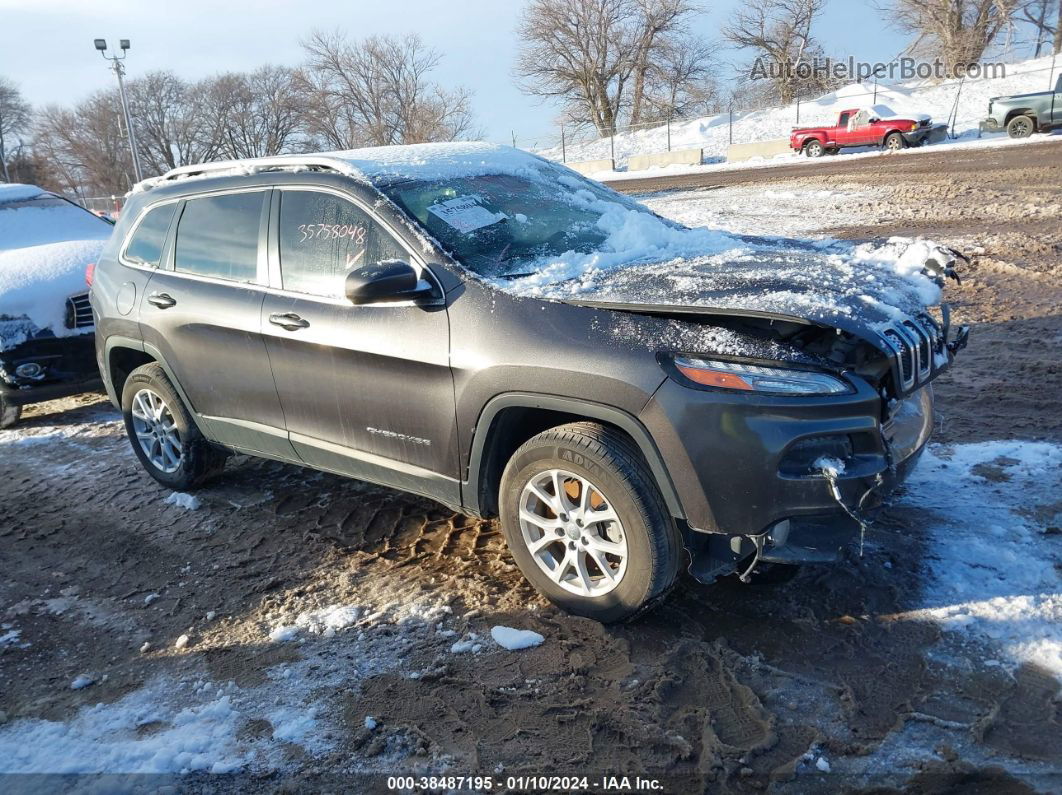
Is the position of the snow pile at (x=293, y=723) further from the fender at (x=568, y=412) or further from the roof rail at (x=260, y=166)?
the roof rail at (x=260, y=166)

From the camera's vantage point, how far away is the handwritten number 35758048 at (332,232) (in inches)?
151

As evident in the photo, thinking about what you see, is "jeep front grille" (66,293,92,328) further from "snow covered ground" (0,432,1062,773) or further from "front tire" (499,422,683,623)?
"front tire" (499,422,683,623)

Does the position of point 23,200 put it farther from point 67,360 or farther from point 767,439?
point 767,439

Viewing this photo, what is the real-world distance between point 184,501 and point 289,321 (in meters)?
1.77

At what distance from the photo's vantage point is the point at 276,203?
419 cm

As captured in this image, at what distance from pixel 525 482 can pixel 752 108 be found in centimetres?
4340

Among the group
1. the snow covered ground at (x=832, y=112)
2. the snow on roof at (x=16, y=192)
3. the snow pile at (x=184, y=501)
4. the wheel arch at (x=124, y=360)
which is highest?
the snow covered ground at (x=832, y=112)

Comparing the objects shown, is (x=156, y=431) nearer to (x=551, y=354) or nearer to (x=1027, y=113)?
(x=551, y=354)

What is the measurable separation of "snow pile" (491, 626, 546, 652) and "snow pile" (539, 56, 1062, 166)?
34.0 m

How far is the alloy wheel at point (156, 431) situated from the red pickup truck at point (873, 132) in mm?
25681

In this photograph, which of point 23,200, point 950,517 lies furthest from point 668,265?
point 23,200

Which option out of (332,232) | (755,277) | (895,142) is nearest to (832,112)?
(895,142)

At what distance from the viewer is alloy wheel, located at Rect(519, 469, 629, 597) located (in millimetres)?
3207

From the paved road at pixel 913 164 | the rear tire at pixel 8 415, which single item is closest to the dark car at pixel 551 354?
the rear tire at pixel 8 415
